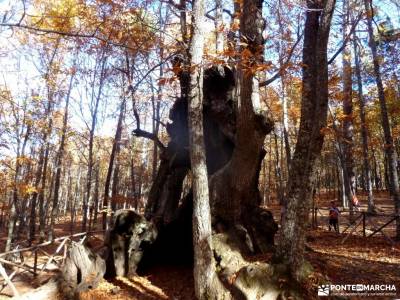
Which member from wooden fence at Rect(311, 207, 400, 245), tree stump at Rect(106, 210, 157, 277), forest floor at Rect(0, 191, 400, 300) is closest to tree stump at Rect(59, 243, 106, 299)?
forest floor at Rect(0, 191, 400, 300)

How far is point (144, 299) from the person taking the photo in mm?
6480

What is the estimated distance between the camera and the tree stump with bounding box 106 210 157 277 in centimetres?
787

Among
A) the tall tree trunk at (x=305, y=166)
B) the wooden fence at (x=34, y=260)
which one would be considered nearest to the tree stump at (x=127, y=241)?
the wooden fence at (x=34, y=260)

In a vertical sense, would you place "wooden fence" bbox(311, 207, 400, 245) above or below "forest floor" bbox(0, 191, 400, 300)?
above

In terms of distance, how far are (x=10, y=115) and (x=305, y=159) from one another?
1695cm

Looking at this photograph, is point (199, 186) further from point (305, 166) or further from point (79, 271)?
point (79, 271)

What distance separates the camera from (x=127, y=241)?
809 centimetres

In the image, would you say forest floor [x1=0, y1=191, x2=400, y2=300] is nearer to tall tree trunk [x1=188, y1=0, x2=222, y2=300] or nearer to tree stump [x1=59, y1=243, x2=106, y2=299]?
tree stump [x1=59, y1=243, x2=106, y2=299]

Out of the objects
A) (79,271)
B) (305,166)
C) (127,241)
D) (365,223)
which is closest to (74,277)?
(79,271)

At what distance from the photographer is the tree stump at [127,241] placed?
7867 millimetres

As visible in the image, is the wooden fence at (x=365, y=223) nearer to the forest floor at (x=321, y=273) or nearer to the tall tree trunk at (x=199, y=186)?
the forest floor at (x=321, y=273)

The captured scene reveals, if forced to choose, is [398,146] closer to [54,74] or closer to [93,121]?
[93,121]

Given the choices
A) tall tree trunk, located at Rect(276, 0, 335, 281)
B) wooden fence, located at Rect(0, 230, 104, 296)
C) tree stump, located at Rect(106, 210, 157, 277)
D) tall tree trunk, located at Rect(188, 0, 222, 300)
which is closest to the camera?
tall tree trunk, located at Rect(276, 0, 335, 281)

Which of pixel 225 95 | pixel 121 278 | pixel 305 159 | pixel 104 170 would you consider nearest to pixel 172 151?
pixel 225 95
